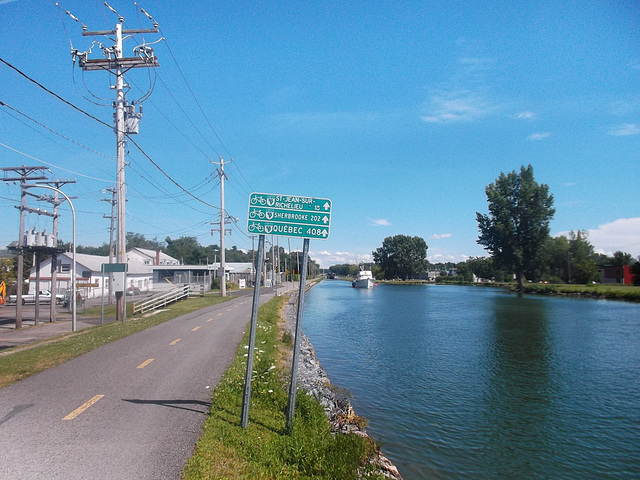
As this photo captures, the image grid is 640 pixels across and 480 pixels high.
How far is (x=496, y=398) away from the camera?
45.6 feet

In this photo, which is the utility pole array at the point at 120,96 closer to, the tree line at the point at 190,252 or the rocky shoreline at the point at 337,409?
the rocky shoreline at the point at 337,409

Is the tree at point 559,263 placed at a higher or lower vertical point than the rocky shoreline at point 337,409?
higher

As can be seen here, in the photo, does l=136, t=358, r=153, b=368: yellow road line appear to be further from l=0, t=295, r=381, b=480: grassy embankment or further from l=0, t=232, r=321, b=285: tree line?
l=0, t=232, r=321, b=285: tree line

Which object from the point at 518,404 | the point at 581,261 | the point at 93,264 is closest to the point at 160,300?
the point at 93,264

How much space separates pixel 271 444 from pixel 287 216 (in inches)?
135

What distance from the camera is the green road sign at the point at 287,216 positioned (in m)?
7.20

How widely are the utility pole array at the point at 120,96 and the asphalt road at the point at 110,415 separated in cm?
1119

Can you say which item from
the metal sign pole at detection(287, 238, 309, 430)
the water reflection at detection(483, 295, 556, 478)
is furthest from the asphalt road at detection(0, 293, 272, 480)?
the water reflection at detection(483, 295, 556, 478)

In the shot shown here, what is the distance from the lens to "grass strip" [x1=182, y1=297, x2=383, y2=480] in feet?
19.1

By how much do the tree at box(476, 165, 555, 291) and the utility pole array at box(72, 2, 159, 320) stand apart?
61464 millimetres

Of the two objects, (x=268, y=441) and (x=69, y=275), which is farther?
(x=69, y=275)

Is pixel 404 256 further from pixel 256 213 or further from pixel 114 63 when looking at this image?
pixel 256 213

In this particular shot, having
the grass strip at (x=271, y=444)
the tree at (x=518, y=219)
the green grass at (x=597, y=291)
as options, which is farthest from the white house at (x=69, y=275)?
the green grass at (x=597, y=291)

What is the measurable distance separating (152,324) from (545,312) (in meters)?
36.4
